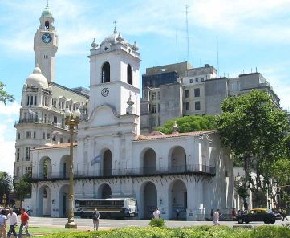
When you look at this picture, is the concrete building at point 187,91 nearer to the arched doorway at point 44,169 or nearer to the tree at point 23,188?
the tree at point 23,188

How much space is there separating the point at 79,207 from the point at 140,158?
9168 millimetres

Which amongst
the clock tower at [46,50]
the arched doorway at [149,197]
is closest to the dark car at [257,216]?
the arched doorway at [149,197]

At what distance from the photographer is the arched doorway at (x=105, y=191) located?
205ft

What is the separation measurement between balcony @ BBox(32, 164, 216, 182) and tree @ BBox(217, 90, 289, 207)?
4.55 meters

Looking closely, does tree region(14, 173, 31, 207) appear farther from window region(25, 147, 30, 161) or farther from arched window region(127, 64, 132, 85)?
arched window region(127, 64, 132, 85)

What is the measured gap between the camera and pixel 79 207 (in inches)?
2318

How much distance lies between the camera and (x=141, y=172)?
194 ft

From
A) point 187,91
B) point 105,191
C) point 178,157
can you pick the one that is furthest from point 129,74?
point 187,91

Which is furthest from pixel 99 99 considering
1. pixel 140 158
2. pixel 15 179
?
pixel 15 179

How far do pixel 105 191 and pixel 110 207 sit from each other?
744 centimetres

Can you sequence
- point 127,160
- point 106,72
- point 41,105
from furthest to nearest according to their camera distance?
point 41,105, point 106,72, point 127,160

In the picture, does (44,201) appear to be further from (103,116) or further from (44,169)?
(103,116)

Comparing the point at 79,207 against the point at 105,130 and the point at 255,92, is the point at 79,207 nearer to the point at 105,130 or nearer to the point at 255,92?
the point at 105,130

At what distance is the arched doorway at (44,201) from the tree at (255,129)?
25.9 metres
